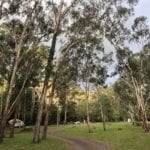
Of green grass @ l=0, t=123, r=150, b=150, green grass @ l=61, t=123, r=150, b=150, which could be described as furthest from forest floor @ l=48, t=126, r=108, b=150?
green grass @ l=61, t=123, r=150, b=150

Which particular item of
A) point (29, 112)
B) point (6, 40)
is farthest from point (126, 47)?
point (29, 112)

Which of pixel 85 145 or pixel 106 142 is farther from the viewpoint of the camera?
pixel 106 142

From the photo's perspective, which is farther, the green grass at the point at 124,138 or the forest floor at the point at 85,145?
the forest floor at the point at 85,145

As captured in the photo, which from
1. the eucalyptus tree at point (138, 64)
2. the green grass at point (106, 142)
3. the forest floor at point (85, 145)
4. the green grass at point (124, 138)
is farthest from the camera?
the eucalyptus tree at point (138, 64)

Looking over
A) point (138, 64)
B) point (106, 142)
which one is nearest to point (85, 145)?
point (106, 142)

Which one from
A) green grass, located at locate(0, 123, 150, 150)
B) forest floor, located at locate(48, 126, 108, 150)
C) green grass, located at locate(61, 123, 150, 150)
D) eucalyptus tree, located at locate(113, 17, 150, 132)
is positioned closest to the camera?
green grass, located at locate(0, 123, 150, 150)

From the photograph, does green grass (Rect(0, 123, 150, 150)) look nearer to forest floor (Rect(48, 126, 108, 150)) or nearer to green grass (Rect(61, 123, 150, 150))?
green grass (Rect(61, 123, 150, 150))

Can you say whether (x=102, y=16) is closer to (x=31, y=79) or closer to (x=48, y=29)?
(x=48, y=29)

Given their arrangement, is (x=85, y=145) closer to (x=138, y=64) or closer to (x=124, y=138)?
(x=124, y=138)

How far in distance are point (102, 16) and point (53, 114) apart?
56.2 metres

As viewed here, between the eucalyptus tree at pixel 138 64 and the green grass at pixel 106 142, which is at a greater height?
the eucalyptus tree at pixel 138 64

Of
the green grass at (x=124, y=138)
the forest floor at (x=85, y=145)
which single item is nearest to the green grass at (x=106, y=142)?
the green grass at (x=124, y=138)

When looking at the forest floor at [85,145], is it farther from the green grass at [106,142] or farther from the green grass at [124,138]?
the green grass at [124,138]

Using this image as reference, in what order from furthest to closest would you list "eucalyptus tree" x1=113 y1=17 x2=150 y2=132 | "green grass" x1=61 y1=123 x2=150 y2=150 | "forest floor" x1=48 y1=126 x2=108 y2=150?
"eucalyptus tree" x1=113 y1=17 x2=150 y2=132, "forest floor" x1=48 y1=126 x2=108 y2=150, "green grass" x1=61 y1=123 x2=150 y2=150
